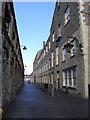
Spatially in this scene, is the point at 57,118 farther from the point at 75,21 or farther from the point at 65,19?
the point at 65,19

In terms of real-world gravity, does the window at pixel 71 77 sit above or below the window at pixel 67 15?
below

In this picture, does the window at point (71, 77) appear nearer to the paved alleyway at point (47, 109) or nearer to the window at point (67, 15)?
the paved alleyway at point (47, 109)

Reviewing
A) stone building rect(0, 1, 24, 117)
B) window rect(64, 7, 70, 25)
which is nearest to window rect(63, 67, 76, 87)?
window rect(64, 7, 70, 25)

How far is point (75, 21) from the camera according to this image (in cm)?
1426

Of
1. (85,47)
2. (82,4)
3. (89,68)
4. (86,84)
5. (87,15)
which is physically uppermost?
(82,4)

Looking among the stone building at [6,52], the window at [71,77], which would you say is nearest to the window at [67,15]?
the window at [71,77]

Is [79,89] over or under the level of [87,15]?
under

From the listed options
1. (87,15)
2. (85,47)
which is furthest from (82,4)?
(85,47)

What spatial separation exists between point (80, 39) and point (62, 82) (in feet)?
24.8

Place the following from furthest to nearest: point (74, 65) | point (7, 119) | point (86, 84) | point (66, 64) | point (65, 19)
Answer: point (65, 19), point (66, 64), point (74, 65), point (86, 84), point (7, 119)

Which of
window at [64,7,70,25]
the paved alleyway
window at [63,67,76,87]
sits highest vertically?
window at [64,7,70,25]

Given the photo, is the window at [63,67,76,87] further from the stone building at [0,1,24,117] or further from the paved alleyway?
the stone building at [0,1,24,117]

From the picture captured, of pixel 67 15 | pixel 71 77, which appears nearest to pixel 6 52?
pixel 71 77

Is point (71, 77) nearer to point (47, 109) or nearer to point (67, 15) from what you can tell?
point (67, 15)
